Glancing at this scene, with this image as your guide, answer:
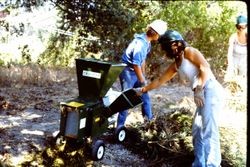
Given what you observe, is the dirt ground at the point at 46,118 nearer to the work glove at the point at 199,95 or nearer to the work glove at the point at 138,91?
the work glove at the point at 138,91

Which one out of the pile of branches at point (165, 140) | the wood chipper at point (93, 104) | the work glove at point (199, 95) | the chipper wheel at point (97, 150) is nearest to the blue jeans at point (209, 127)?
the work glove at point (199, 95)

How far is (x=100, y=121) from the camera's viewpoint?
5016 mm

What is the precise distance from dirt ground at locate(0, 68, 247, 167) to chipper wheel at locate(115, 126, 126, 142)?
0.10 metres

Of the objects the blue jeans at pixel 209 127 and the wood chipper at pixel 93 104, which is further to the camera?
the wood chipper at pixel 93 104

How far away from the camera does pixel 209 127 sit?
14.0 feet

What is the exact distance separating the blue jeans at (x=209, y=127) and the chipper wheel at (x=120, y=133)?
1365 millimetres

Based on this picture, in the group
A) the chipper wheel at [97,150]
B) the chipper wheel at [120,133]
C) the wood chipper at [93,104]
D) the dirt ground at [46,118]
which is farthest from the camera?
the chipper wheel at [120,133]

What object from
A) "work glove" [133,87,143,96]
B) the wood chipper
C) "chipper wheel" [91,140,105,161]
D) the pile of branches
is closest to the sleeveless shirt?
"work glove" [133,87,143,96]

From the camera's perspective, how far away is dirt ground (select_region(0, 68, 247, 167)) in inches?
202

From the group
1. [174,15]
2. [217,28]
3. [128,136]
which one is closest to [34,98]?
[128,136]

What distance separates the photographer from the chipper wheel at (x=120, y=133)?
5.52 m

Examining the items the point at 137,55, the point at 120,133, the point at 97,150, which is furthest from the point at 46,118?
the point at 137,55

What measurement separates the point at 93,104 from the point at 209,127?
55.5 inches

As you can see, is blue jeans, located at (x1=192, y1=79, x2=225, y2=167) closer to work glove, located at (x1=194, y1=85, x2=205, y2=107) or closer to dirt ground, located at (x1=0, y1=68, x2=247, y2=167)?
work glove, located at (x1=194, y1=85, x2=205, y2=107)
